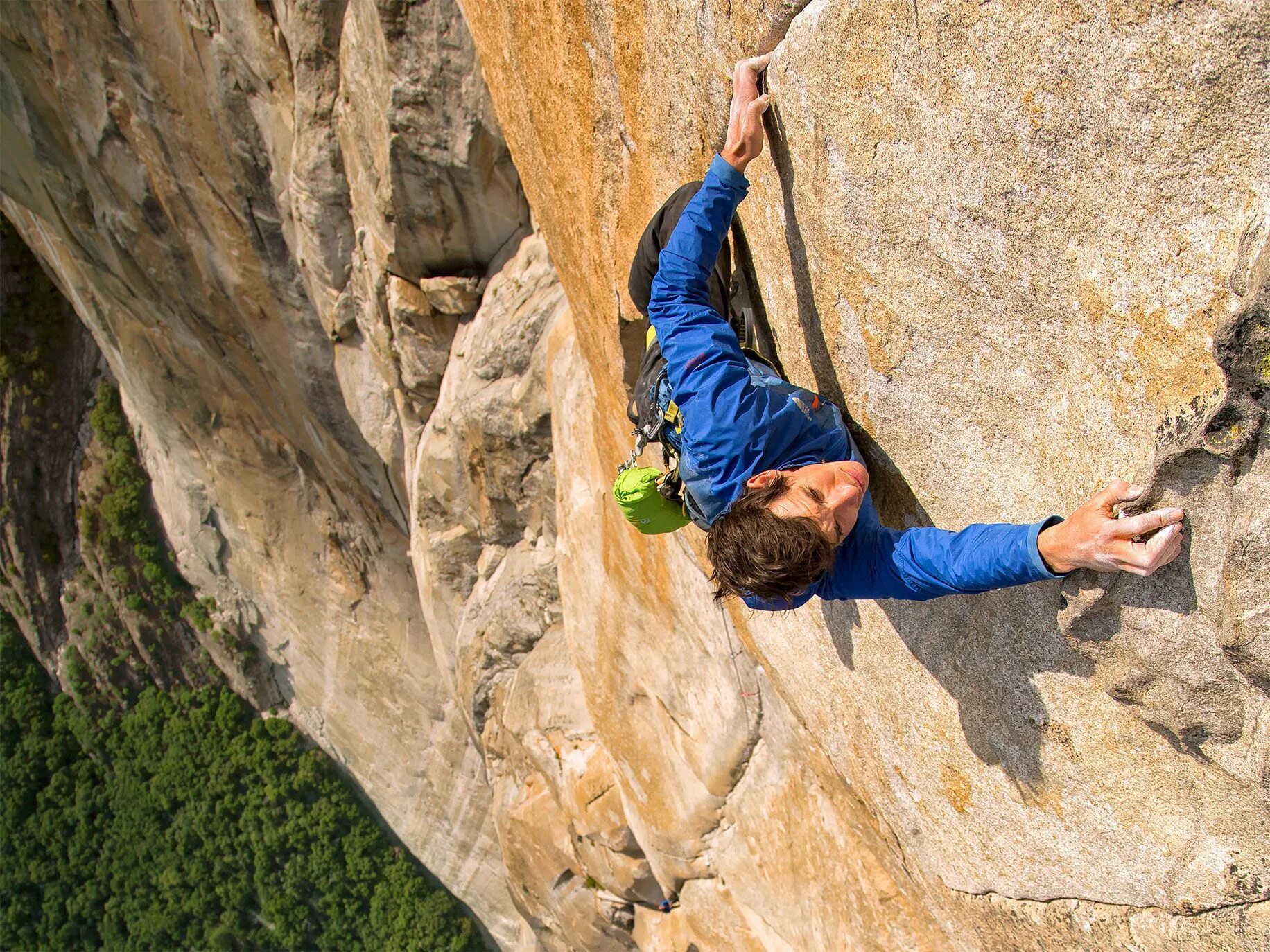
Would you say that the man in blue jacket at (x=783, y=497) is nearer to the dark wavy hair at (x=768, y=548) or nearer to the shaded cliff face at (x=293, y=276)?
the dark wavy hair at (x=768, y=548)

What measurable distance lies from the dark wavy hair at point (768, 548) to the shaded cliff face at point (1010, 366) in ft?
2.40

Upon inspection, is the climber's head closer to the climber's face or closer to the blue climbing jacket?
the climber's face

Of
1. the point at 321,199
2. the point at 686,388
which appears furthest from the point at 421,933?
the point at 686,388

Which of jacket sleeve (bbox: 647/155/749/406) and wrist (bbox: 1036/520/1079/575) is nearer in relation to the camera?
wrist (bbox: 1036/520/1079/575)

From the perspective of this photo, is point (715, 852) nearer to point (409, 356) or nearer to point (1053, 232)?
point (1053, 232)

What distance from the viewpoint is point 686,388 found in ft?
8.29

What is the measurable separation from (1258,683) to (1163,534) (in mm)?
452

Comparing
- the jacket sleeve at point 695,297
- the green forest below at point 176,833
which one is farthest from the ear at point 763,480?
the green forest below at point 176,833

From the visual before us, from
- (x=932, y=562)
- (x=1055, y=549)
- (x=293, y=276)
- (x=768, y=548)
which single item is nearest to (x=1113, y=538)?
(x=1055, y=549)

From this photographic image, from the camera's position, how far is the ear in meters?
2.31

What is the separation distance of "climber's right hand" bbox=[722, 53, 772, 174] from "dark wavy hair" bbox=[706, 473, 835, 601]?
43.8 inches

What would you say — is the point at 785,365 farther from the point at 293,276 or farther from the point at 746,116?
the point at 293,276

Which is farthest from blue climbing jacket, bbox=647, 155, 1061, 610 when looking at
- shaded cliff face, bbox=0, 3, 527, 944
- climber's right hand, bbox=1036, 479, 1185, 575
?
shaded cliff face, bbox=0, 3, 527, 944

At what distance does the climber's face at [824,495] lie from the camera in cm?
224
